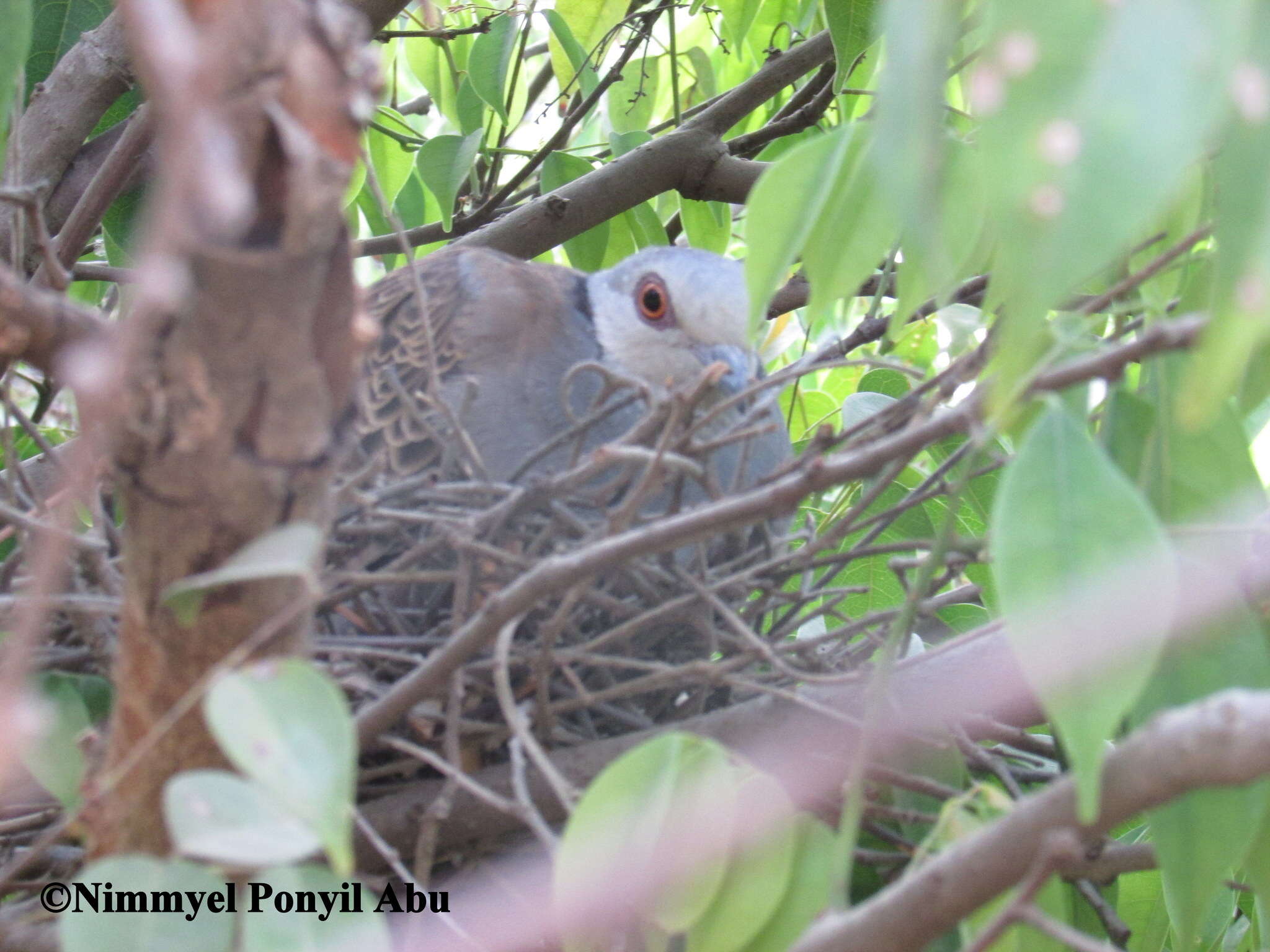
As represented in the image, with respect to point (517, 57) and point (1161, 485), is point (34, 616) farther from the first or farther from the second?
point (517, 57)

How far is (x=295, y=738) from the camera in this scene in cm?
70

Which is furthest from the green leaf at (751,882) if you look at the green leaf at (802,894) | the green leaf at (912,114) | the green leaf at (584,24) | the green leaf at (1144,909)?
the green leaf at (584,24)

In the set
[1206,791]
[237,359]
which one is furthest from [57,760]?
[1206,791]

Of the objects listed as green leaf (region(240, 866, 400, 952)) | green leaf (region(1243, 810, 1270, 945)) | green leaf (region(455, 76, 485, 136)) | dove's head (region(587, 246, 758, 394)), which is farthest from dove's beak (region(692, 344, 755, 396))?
green leaf (region(240, 866, 400, 952))

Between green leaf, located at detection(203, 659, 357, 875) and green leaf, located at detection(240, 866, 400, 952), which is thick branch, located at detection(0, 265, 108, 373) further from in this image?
green leaf, located at detection(240, 866, 400, 952)

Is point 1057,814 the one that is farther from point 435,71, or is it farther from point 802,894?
point 435,71

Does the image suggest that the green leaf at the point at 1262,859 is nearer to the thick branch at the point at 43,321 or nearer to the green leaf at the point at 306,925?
the green leaf at the point at 306,925

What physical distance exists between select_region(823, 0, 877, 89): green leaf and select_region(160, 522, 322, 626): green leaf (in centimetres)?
120

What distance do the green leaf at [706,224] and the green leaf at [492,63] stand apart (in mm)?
482

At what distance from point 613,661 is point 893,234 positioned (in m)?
0.53

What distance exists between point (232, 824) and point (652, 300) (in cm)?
133

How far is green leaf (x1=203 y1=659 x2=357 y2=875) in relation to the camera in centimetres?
67

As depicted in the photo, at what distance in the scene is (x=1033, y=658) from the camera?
73 cm

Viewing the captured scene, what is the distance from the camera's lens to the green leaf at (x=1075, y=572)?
71 centimetres
